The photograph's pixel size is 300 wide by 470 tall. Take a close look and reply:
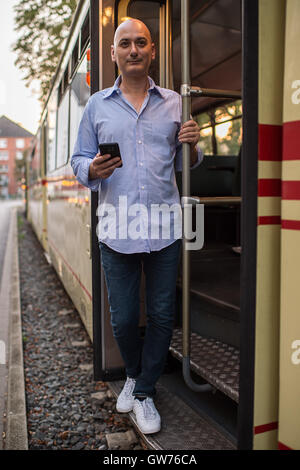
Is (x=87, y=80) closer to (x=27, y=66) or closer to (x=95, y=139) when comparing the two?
(x=95, y=139)

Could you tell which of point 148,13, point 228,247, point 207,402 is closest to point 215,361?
point 207,402

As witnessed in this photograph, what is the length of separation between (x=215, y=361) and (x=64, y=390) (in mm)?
1266

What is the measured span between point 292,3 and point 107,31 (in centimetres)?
160

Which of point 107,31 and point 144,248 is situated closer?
point 144,248

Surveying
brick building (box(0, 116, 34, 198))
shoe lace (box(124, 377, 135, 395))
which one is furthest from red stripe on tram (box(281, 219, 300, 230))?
brick building (box(0, 116, 34, 198))

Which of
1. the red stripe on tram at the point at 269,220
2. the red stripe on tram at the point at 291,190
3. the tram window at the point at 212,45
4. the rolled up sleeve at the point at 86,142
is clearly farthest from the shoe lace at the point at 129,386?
the tram window at the point at 212,45

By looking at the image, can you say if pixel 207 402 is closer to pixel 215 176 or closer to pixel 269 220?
pixel 269 220

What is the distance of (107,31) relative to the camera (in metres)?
2.88

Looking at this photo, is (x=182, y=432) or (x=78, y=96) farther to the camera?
(x=78, y=96)

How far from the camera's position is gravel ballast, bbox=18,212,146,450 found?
2.68 m

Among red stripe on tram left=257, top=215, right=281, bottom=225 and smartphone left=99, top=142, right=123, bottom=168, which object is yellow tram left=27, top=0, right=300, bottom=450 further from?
smartphone left=99, top=142, right=123, bottom=168

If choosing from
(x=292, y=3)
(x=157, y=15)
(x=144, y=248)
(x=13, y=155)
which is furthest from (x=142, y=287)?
(x=13, y=155)

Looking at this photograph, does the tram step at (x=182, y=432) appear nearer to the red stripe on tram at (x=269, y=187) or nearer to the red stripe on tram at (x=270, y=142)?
the red stripe on tram at (x=269, y=187)

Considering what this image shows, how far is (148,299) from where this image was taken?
2.57 m
